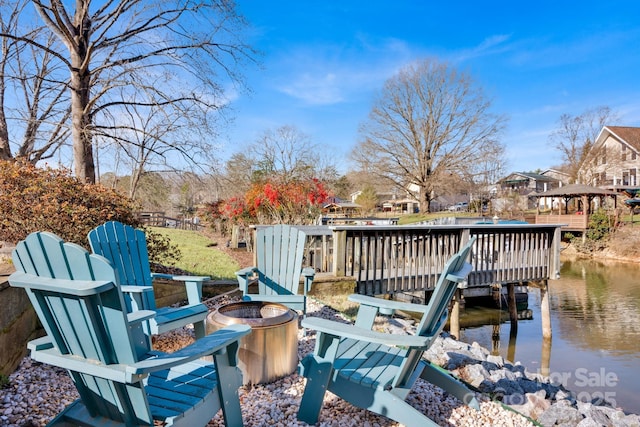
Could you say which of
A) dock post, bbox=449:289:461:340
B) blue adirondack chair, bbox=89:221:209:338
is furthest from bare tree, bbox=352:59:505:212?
blue adirondack chair, bbox=89:221:209:338

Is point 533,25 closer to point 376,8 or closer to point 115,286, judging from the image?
point 376,8

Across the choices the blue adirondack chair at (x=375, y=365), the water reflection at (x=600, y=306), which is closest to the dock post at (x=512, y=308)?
the water reflection at (x=600, y=306)

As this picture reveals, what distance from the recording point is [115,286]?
1.29 metres

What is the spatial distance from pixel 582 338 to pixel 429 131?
66.0 feet

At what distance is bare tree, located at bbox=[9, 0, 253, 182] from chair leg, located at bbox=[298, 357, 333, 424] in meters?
5.48

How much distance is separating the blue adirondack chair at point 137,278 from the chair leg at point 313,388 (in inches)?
35.1

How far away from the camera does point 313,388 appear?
2102 mm

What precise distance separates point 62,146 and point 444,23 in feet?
54.2

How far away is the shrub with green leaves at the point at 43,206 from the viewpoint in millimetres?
3596

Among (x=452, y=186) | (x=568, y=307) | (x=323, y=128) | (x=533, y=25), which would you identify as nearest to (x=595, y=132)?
(x=452, y=186)

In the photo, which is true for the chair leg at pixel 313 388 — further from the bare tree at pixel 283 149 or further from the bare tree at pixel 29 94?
the bare tree at pixel 283 149

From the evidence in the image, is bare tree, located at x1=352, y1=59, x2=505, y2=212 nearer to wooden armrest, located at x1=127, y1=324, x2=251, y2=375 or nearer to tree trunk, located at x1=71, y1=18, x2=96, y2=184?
tree trunk, located at x1=71, y1=18, x2=96, y2=184

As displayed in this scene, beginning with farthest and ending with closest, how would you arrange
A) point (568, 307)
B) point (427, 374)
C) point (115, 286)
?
1. point (568, 307)
2. point (427, 374)
3. point (115, 286)

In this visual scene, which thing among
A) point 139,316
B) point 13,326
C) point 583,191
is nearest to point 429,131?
point 583,191
